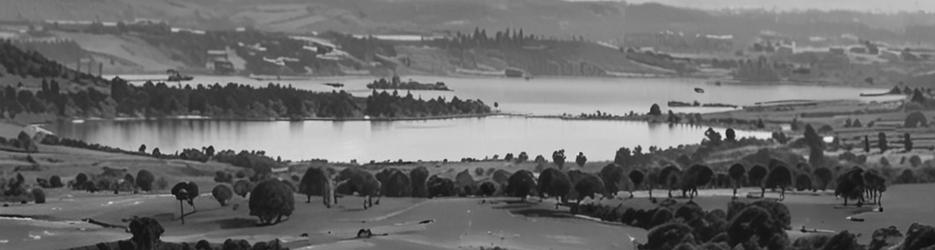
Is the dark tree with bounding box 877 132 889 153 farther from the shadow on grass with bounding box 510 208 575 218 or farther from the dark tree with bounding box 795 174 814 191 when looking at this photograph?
the shadow on grass with bounding box 510 208 575 218

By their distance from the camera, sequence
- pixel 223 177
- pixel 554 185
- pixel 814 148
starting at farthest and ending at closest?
pixel 814 148
pixel 223 177
pixel 554 185

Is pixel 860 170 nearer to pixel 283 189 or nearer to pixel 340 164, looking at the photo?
pixel 283 189

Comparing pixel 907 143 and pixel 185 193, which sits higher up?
pixel 907 143

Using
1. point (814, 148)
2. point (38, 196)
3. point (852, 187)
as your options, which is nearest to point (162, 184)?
point (38, 196)

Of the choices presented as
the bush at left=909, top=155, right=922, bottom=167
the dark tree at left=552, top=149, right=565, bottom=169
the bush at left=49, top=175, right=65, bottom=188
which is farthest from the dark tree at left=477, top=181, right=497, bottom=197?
the bush at left=909, top=155, right=922, bottom=167

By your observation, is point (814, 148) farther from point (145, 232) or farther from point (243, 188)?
point (145, 232)

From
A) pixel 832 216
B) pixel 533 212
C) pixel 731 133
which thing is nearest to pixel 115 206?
pixel 533 212

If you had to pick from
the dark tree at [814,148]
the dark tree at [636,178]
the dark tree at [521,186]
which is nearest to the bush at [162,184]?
the dark tree at [521,186]
